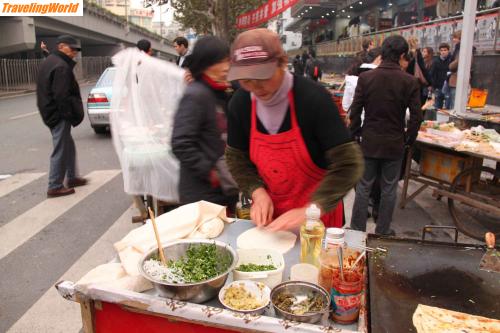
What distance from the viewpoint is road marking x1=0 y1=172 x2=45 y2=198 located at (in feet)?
22.7

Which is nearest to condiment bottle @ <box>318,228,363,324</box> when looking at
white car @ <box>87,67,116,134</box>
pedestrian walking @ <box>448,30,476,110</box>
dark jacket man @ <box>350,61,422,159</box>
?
dark jacket man @ <box>350,61,422,159</box>

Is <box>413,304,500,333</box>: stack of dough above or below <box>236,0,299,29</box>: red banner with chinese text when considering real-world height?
below

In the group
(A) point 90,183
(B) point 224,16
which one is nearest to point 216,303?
(A) point 90,183

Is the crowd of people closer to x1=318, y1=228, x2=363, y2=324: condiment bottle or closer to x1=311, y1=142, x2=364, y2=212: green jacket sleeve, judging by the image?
x1=311, y1=142, x2=364, y2=212: green jacket sleeve

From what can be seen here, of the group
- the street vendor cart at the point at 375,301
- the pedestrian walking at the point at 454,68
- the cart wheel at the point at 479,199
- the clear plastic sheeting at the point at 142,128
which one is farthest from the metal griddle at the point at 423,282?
the pedestrian walking at the point at 454,68

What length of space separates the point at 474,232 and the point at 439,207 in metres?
0.92

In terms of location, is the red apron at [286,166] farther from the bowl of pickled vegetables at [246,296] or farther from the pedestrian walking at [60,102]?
the pedestrian walking at [60,102]

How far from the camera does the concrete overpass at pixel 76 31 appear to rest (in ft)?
87.6

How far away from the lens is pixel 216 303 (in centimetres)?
176

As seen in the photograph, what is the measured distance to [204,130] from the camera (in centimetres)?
294

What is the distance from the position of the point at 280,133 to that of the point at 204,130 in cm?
85

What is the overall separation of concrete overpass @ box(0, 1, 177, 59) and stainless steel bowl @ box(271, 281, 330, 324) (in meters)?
10.1

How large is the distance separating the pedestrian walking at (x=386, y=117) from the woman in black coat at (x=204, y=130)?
2.00 meters

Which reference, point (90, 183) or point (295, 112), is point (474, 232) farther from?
point (90, 183)
